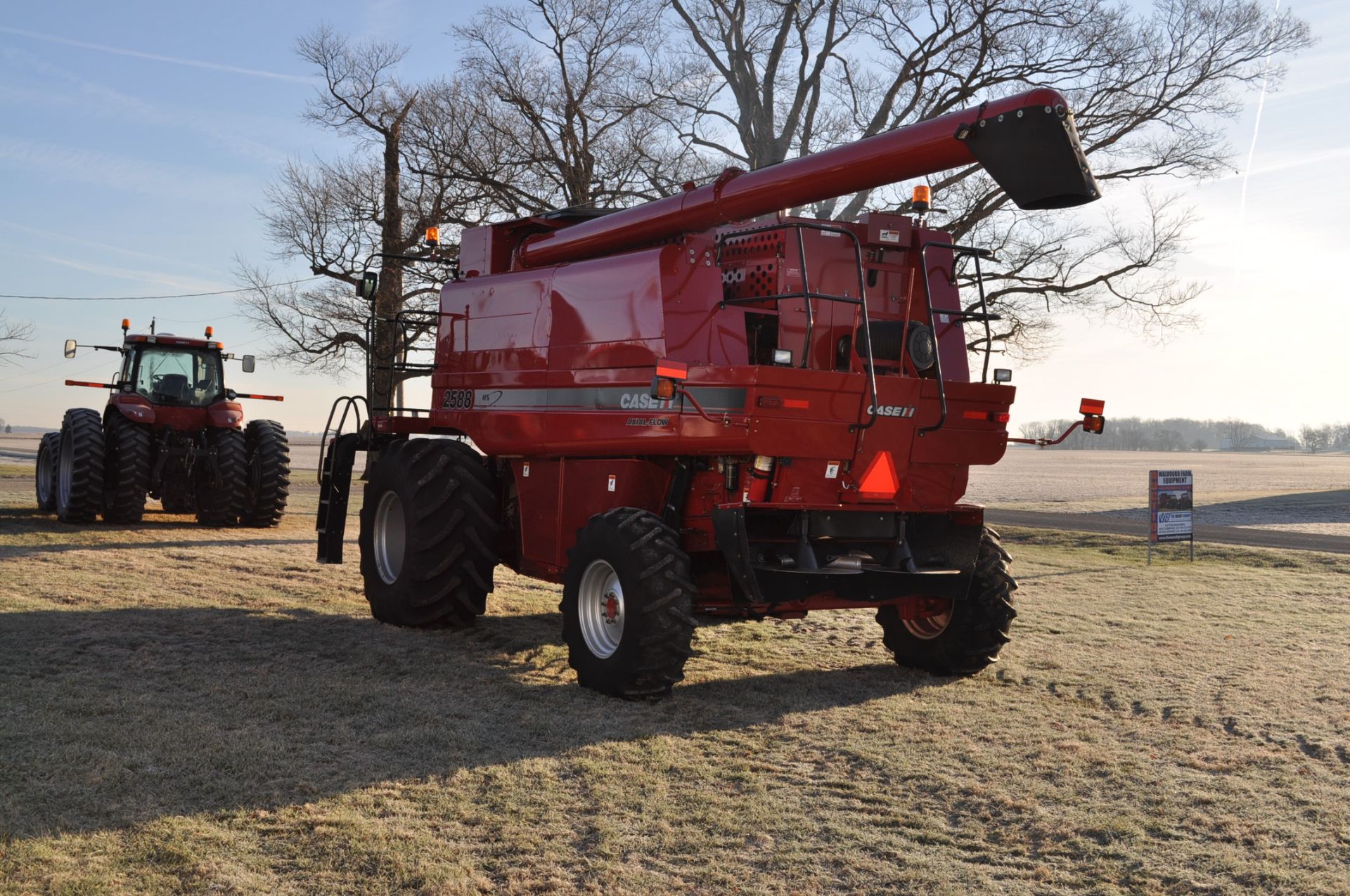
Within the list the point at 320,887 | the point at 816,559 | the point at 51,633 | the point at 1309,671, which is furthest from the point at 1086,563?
the point at 320,887

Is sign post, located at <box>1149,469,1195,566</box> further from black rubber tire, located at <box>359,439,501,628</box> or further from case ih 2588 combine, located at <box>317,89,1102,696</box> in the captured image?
black rubber tire, located at <box>359,439,501,628</box>

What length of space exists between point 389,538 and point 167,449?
851 cm

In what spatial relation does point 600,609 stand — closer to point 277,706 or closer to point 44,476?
point 277,706

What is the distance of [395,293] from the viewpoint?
19.1 m

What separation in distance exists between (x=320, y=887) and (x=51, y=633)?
5.61m

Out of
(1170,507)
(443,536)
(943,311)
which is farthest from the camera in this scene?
(1170,507)

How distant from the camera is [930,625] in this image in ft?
28.4

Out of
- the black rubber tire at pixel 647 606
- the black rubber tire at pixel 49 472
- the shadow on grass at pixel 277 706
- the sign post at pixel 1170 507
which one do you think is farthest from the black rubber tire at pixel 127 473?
the sign post at pixel 1170 507

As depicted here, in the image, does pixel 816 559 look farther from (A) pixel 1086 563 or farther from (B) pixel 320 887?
(A) pixel 1086 563

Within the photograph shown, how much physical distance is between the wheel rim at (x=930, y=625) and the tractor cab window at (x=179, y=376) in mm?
13158

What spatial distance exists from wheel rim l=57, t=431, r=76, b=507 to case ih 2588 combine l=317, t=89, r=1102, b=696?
9.80 metres

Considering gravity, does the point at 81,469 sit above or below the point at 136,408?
below

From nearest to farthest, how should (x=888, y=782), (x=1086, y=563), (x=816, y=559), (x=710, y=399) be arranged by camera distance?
(x=888, y=782)
(x=710, y=399)
(x=816, y=559)
(x=1086, y=563)

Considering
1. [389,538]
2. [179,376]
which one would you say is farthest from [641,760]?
[179,376]
